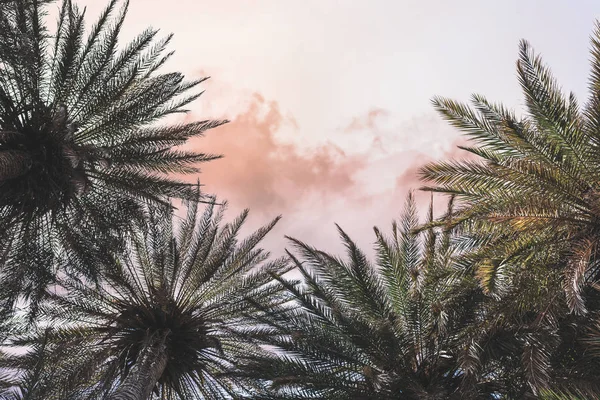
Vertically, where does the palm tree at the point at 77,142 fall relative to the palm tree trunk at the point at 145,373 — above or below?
above

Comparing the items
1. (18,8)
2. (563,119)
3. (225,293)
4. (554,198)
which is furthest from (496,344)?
(18,8)

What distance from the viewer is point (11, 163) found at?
762 centimetres

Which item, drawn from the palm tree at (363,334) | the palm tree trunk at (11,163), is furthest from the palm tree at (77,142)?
the palm tree at (363,334)

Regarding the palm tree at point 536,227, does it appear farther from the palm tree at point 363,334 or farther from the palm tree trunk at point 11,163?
the palm tree trunk at point 11,163

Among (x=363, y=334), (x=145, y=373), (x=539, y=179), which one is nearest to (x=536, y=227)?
(x=539, y=179)

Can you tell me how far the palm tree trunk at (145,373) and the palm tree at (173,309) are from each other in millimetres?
46

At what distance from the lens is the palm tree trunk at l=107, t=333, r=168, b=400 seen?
8070mm

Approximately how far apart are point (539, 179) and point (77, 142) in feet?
24.0

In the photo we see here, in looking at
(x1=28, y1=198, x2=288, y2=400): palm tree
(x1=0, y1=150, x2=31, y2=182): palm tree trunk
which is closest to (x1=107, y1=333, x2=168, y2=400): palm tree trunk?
(x1=28, y1=198, x2=288, y2=400): palm tree

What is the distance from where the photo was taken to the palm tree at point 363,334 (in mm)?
9383

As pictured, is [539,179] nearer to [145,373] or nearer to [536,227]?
[536,227]

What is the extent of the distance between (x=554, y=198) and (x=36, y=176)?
7836 millimetres

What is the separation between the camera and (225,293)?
1288 centimetres

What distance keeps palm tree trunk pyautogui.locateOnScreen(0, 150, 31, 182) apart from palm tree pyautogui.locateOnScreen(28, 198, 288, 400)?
8.71 ft
